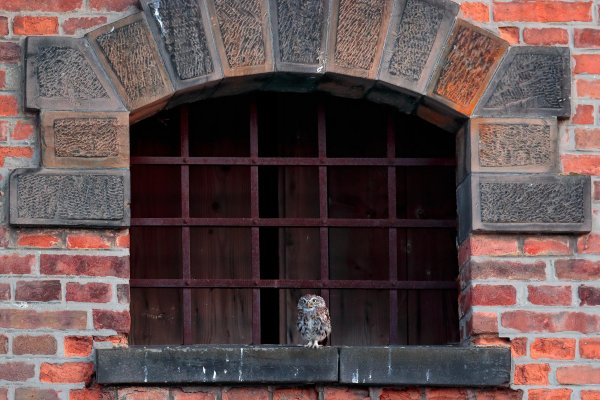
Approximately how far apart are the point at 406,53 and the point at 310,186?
660 millimetres

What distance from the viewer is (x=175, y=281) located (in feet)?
24.4

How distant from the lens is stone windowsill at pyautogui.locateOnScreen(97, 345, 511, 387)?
7.09m

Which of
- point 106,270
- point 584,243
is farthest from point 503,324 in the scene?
point 106,270

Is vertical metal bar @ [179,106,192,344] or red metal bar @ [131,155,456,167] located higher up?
red metal bar @ [131,155,456,167]

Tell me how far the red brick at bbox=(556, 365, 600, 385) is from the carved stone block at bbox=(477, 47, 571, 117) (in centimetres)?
95

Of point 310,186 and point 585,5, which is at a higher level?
point 585,5

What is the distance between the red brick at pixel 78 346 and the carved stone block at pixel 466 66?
1.59 meters

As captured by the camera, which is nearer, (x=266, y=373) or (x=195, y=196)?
(x=266, y=373)

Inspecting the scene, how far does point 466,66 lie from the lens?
7.46 m

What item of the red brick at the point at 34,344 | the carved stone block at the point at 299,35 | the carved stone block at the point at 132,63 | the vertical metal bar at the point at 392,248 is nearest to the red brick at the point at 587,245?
the vertical metal bar at the point at 392,248

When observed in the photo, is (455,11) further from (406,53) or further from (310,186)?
(310,186)

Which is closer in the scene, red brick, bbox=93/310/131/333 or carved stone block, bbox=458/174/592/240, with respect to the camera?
red brick, bbox=93/310/131/333

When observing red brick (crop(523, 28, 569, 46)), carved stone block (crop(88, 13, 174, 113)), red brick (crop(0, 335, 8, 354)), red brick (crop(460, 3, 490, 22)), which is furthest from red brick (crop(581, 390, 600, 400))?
red brick (crop(0, 335, 8, 354))

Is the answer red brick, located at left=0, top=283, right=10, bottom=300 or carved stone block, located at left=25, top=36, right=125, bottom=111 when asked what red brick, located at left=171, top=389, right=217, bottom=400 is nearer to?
red brick, located at left=0, top=283, right=10, bottom=300
